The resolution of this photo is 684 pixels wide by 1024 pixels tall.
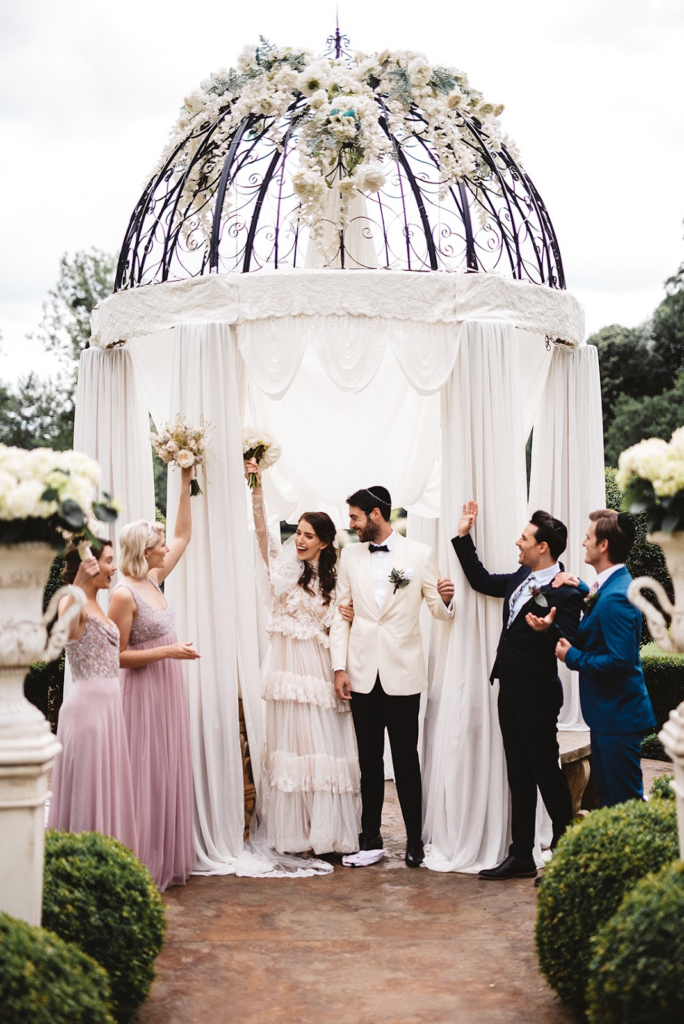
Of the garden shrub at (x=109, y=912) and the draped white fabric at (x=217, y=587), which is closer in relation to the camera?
the garden shrub at (x=109, y=912)

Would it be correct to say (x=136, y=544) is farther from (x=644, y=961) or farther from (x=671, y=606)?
(x=644, y=961)

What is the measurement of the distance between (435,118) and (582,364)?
5.81 feet

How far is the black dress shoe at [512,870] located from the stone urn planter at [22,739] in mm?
2784

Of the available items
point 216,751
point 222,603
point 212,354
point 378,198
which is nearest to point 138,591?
point 222,603

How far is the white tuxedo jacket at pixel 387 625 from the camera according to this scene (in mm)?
5734

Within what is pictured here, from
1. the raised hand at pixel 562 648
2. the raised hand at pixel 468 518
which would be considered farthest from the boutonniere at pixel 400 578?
the raised hand at pixel 562 648

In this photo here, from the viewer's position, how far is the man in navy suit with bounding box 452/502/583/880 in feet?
17.3

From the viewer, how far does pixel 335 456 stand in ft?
22.7

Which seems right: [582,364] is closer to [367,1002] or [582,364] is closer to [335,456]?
[335,456]

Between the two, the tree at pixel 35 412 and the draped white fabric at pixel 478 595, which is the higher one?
the tree at pixel 35 412

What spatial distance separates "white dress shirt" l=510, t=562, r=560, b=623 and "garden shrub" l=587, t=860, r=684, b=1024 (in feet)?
7.39

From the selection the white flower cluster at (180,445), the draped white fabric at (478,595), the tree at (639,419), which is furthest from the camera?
the tree at (639,419)

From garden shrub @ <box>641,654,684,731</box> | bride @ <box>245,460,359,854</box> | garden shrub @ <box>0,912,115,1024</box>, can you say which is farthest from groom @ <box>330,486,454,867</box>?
garden shrub @ <box>641,654,684,731</box>

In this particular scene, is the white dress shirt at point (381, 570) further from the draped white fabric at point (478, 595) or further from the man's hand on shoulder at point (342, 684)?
the man's hand on shoulder at point (342, 684)
